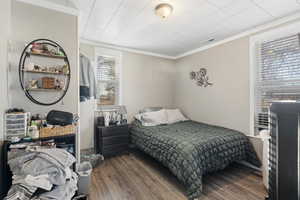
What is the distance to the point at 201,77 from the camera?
136 inches

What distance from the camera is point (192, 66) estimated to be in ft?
12.2

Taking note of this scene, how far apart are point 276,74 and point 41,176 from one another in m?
3.20

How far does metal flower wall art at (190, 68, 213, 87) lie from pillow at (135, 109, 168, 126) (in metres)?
1.18

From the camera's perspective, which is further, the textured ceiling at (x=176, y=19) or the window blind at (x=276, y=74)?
the window blind at (x=276, y=74)

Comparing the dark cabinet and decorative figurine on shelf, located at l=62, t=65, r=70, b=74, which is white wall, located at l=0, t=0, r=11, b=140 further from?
the dark cabinet

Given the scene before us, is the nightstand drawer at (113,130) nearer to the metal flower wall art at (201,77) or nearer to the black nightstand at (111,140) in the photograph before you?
the black nightstand at (111,140)

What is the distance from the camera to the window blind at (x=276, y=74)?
2.10 m

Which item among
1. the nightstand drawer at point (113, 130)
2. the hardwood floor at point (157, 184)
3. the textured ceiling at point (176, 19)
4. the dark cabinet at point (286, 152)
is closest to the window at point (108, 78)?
the textured ceiling at point (176, 19)

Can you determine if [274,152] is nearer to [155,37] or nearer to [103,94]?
[155,37]

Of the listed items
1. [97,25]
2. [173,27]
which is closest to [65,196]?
[97,25]

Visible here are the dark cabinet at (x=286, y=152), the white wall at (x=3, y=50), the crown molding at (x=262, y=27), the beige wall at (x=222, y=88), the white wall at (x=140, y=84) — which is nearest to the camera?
the dark cabinet at (x=286, y=152)

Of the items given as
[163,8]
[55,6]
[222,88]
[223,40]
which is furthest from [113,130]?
[223,40]

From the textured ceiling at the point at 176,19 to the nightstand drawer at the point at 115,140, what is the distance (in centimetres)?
204

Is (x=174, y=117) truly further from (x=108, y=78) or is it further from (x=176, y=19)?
(x=176, y=19)
